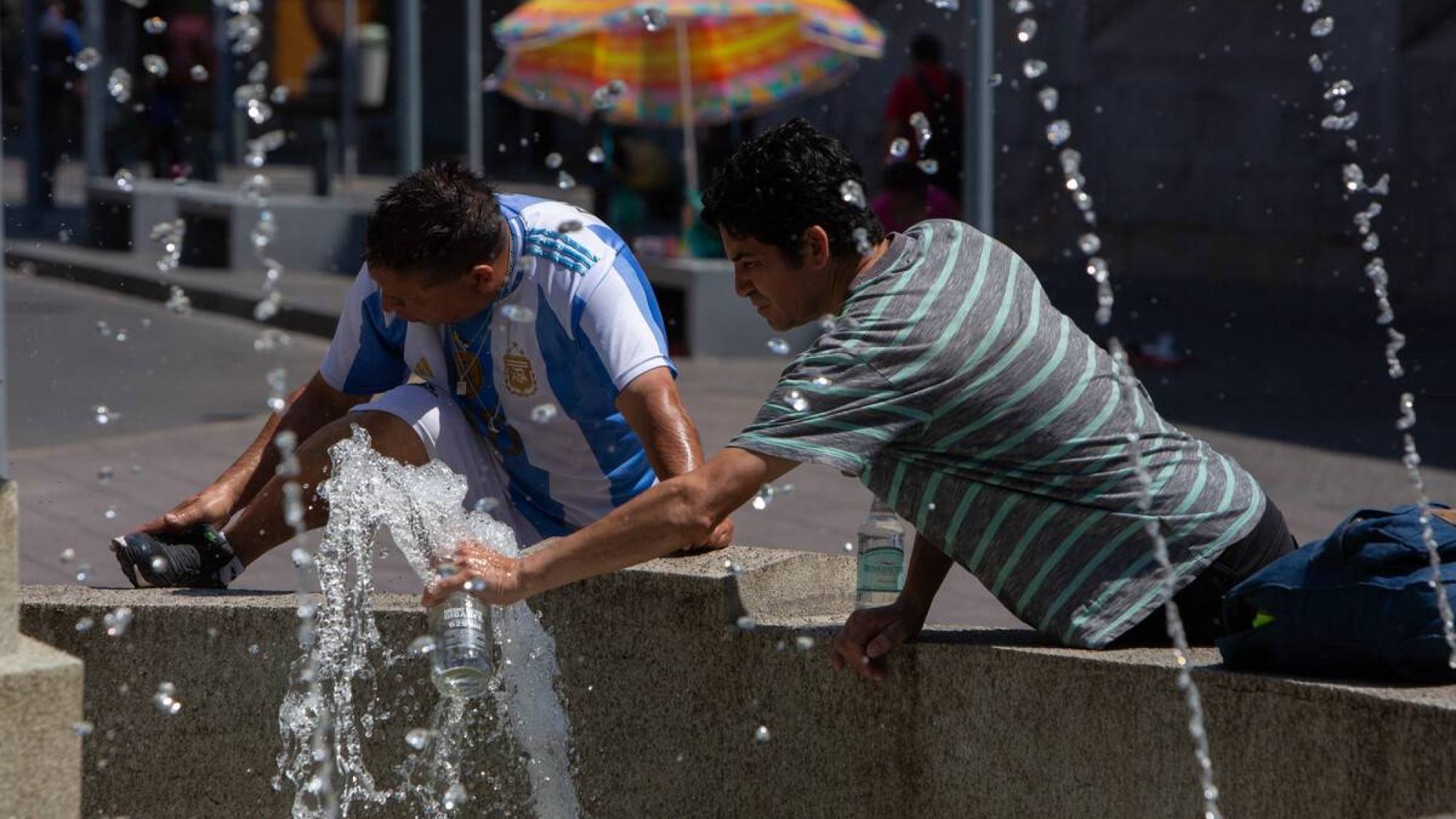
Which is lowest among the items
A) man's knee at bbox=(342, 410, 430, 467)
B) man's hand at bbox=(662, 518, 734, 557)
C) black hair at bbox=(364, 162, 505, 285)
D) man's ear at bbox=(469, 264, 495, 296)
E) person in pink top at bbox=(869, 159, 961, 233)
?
person in pink top at bbox=(869, 159, 961, 233)

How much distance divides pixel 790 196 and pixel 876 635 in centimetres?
76

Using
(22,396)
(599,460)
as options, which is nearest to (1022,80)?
(22,396)

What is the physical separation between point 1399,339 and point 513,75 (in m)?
5.35

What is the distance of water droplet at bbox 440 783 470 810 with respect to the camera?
3.94m

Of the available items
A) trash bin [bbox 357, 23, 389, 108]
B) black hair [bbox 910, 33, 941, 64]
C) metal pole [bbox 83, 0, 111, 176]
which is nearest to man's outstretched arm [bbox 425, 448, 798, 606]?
black hair [bbox 910, 33, 941, 64]

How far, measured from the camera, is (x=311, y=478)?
4.29m

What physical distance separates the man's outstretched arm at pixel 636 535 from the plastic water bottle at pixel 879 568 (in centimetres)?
A: 82

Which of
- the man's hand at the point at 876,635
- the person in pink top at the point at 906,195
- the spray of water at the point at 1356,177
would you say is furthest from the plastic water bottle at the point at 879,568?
the spray of water at the point at 1356,177

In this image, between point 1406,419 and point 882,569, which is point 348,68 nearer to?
point 1406,419

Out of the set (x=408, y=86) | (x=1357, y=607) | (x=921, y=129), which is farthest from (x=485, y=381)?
(x=408, y=86)

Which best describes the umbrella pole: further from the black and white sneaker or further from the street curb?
the black and white sneaker

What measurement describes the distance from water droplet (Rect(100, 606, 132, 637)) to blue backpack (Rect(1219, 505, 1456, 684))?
1.96 meters

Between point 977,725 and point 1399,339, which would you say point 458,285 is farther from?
point 1399,339

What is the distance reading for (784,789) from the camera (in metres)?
3.77
